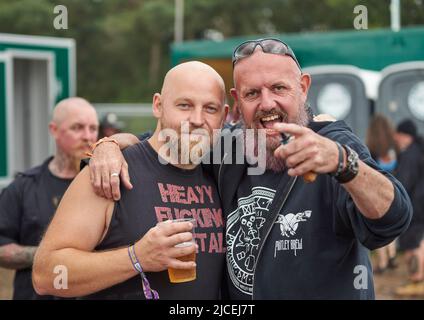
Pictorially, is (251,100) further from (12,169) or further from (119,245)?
(12,169)

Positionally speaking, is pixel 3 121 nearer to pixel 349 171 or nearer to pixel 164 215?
pixel 164 215

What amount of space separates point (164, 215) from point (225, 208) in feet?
1.01

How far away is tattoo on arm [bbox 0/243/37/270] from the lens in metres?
4.23

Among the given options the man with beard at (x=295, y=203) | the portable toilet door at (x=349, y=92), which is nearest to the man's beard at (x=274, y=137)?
the man with beard at (x=295, y=203)

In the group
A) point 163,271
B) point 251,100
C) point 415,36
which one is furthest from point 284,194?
point 415,36

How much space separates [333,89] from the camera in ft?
33.6

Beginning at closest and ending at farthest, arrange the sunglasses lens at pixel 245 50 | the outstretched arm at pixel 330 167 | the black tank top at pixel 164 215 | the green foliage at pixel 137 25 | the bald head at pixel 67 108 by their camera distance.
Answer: the outstretched arm at pixel 330 167, the black tank top at pixel 164 215, the sunglasses lens at pixel 245 50, the bald head at pixel 67 108, the green foliage at pixel 137 25

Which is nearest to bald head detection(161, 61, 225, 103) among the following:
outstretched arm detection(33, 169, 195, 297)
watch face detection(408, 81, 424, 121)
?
outstretched arm detection(33, 169, 195, 297)

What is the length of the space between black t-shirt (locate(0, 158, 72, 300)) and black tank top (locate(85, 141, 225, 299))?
164 centimetres

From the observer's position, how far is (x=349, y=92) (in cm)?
1015

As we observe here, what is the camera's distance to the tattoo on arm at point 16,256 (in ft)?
13.9

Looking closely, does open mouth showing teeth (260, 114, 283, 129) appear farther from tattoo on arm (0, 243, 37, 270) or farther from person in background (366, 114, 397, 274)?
person in background (366, 114, 397, 274)

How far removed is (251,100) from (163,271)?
0.79 m

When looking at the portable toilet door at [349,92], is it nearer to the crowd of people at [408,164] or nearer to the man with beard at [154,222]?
the crowd of people at [408,164]
